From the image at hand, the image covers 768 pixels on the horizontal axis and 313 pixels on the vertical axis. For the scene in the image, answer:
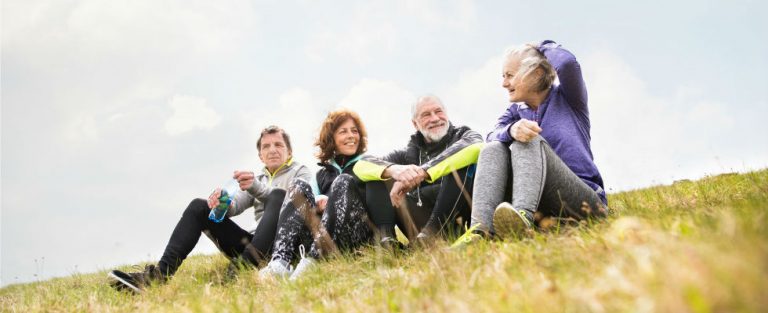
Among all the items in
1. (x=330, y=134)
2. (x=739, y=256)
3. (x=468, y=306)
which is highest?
(x=330, y=134)

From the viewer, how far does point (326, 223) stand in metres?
5.03

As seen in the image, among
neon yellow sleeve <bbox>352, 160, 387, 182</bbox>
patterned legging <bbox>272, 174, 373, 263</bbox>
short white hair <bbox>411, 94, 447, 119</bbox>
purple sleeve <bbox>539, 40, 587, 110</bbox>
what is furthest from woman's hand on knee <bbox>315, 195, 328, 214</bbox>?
purple sleeve <bbox>539, 40, 587, 110</bbox>

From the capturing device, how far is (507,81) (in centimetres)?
478

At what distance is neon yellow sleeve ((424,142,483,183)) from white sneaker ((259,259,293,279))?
155 centimetres

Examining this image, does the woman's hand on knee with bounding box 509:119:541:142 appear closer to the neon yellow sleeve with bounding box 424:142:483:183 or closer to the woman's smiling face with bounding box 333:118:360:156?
the neon yellow sleeve with bounding box 424:142:483:183

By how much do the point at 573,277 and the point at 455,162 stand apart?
264cm

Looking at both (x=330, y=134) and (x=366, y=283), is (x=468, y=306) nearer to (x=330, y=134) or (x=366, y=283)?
(x=366, y=283)

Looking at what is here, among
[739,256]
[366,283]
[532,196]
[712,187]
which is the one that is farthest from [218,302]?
[712,187]

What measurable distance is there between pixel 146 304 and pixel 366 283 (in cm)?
192

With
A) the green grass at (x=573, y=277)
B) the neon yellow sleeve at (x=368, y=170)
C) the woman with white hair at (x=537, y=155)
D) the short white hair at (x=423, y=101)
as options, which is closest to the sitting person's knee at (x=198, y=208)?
the green grass at (x=573, y=277)

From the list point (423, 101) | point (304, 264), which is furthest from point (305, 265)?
point (423, 101)

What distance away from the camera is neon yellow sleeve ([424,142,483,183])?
472 cm

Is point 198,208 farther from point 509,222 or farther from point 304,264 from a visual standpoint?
point 509,222

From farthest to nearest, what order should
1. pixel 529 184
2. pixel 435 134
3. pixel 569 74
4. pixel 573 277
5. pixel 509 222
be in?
pixel 435 134 → pixel 569 74 → pixel 529 184 → pixel 509 222 → pixel 573 277
